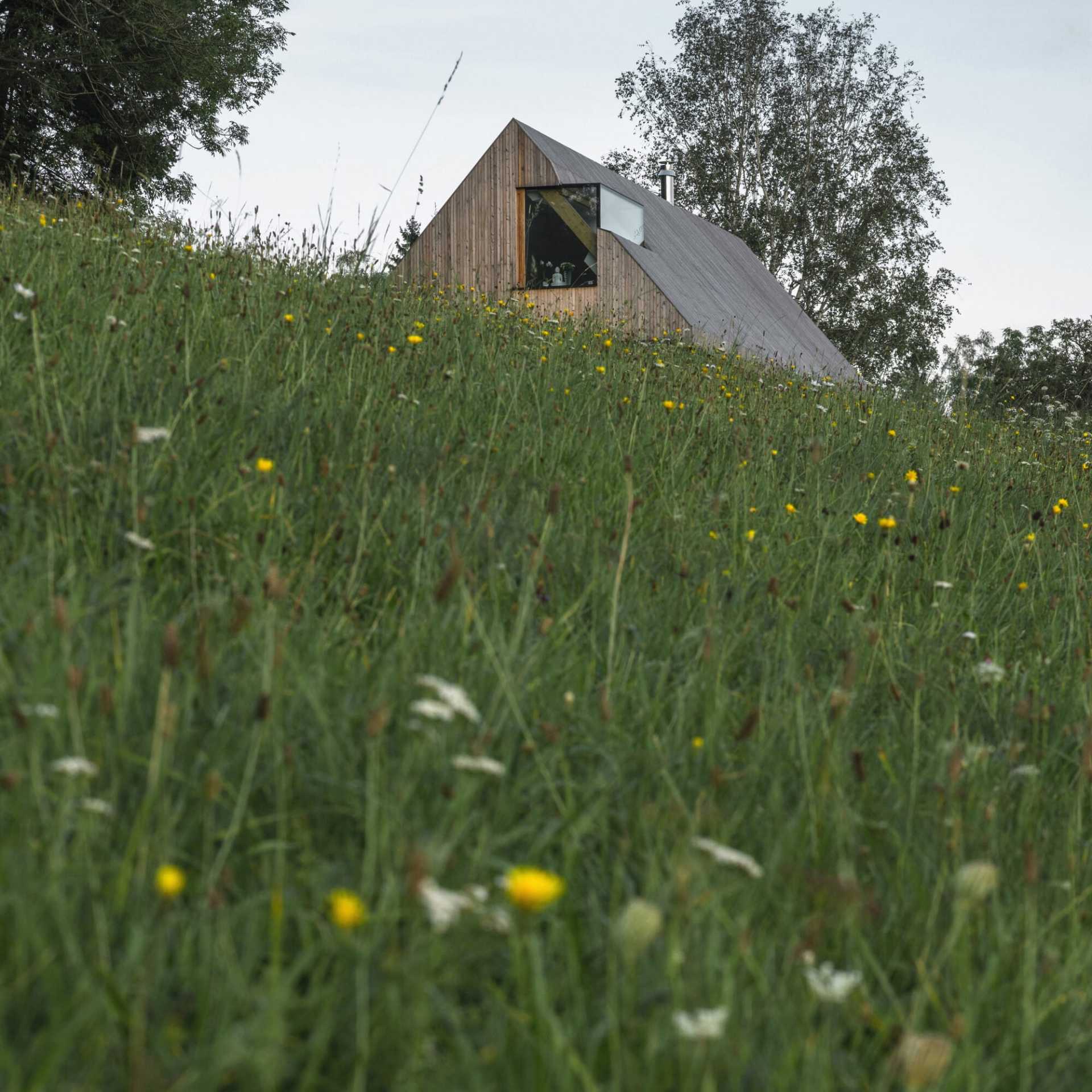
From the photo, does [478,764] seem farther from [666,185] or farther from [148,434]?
[666,185]

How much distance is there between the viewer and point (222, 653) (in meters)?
1.92

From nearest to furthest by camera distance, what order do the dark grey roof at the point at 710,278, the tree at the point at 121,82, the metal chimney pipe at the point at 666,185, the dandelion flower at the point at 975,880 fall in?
the dandelion flower at the point at 975,880
the tree at the point at 121,82
the dark grey roof at the point at 710,278
the metal chimney pipe at the point at 666,185

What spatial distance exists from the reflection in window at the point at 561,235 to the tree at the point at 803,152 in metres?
18.6

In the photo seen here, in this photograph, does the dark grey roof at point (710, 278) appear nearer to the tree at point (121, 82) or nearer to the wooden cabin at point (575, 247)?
the wooden cabin at point (575, 247)

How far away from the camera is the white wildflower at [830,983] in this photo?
1.19m

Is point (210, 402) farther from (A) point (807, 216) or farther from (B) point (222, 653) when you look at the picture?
(A) point (807, 216)

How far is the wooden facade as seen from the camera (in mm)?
20938

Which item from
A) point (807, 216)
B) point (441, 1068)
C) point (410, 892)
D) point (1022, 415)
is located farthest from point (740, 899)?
point (807, 216)

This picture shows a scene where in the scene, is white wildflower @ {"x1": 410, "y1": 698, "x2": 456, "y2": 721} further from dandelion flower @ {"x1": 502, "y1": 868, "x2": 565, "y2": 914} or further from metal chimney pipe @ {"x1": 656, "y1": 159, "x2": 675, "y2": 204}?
metal chimney pipe @ {"x1": 656, "y1": 159, "x2": 675, "y2": 204}

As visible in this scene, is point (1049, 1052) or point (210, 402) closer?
point (1049, 1052)

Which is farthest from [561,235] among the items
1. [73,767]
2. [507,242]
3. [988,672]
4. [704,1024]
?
[704,1024]

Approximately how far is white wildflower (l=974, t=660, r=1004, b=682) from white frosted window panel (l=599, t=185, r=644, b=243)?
63.3ft

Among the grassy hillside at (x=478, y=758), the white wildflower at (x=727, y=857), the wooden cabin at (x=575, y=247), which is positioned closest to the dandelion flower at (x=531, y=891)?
the grassy hillside at (x=478, y=758)

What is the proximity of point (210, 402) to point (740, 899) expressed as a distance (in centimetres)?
234
